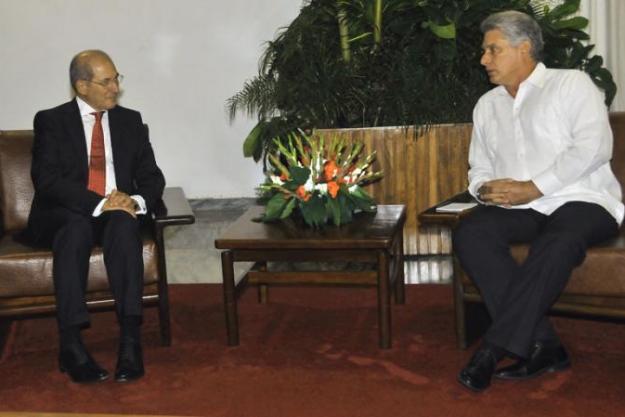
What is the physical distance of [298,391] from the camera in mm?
3090

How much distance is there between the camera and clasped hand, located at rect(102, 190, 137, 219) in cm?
355

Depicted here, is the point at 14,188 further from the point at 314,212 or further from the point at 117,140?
the point at 314,212

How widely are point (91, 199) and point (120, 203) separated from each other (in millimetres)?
140

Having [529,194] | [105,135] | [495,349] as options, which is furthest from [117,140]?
[495,349]

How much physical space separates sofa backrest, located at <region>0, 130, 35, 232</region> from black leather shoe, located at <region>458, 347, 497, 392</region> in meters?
2.03

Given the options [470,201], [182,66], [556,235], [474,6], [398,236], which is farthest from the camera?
[182,66]

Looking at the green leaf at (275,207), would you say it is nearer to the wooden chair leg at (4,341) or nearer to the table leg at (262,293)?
the table leg at (262,293)

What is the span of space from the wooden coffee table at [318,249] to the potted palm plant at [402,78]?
1.20m

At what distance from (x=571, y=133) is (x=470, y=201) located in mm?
488

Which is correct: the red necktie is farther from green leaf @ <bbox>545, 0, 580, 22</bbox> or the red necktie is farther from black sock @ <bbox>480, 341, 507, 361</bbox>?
green leaf @ <bbox>545, 0, 580, 22</bbox>

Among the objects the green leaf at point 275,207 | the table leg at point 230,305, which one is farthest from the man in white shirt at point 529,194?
the table leg at point 230,305

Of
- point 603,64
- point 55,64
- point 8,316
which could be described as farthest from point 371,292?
point 55,64

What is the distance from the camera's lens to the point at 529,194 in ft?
11.1

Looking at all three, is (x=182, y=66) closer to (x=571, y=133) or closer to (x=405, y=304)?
(x=405, y=304)
